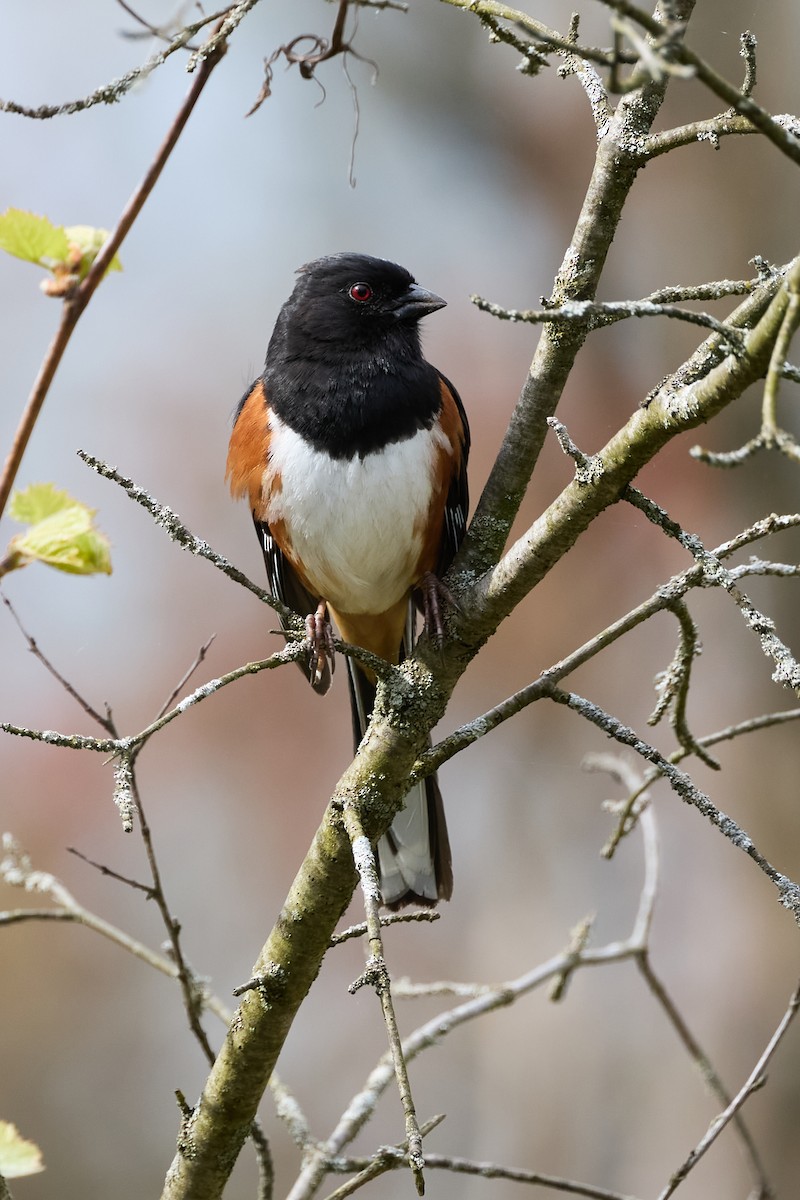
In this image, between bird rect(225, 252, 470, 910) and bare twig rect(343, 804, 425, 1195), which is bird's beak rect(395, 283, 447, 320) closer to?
bird rect(225, 252, 470, 910)

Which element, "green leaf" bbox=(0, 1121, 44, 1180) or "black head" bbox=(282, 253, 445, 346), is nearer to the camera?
"green leaf" bbox=(0, 1121, 44, 1180)

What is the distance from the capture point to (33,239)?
31.5 inches

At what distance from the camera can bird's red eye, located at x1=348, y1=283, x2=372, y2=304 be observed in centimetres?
264

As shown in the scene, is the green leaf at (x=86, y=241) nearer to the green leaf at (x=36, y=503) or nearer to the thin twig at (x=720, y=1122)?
the green leaf at (x=36, y=503)

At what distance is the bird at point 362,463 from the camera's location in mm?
2383

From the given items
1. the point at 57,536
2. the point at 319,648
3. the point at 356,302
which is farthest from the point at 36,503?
the point at 356,302

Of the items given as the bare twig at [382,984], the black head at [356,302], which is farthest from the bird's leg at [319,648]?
the bare twig at [382,984]

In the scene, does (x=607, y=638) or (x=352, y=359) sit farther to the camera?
(x=352, y=359)

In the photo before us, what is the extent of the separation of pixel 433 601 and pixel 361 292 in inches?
37.6

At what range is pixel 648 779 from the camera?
1.67m

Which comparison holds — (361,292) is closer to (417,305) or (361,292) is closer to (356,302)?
(356,302)

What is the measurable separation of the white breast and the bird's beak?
344 millimetres

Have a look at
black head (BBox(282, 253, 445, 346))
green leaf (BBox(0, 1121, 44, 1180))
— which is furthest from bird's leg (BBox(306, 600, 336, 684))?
green leaf (BBox(0, 1121, 44, 1180))

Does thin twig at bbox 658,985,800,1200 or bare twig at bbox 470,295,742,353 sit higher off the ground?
bare twig at bbox 470,295,742,353
